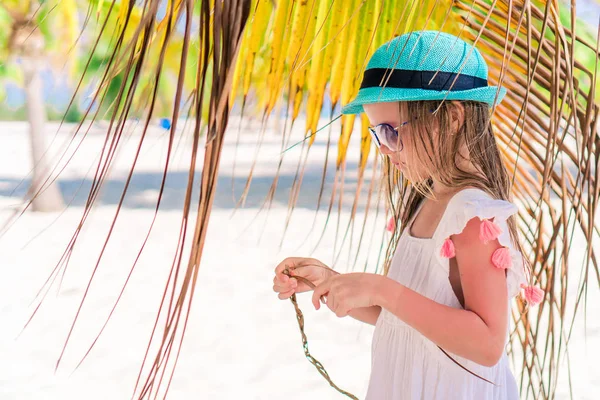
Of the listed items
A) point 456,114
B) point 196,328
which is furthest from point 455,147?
point 196,328

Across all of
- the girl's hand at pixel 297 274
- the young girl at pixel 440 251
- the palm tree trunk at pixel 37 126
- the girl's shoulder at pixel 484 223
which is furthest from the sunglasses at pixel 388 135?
the palm tree trunk at pixel 37 126

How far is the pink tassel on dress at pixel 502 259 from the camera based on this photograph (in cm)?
79

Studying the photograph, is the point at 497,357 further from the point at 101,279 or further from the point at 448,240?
the point at 101,279

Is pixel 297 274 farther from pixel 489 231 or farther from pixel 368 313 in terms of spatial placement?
pixel 489 231

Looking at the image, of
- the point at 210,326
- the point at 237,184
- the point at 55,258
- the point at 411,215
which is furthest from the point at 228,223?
the point at 411,215

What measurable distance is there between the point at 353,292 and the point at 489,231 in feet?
0.59

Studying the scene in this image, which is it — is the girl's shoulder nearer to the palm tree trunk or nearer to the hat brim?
the hat brim

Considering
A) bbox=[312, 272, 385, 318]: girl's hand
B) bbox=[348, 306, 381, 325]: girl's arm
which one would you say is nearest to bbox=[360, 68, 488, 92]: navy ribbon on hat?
bbox=[312, 272, 385, 318]: girl's hand

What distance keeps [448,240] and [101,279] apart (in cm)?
401

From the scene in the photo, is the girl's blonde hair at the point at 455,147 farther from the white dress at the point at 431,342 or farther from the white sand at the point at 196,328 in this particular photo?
the white sand at the point at 196,328

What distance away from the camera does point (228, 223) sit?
22.3 feet

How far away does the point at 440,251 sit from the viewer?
0.83m

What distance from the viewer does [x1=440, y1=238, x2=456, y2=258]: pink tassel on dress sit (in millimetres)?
818

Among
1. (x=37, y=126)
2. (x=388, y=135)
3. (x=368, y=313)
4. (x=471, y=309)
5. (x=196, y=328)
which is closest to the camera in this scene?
(x=471, y=309)
